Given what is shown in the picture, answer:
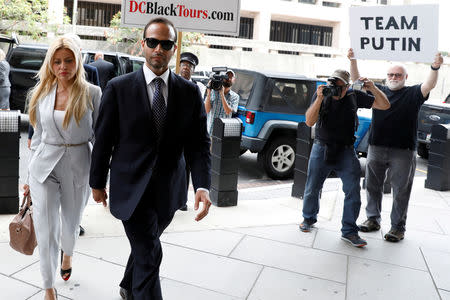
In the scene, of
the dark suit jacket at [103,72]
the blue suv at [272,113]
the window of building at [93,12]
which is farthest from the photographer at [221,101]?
the window of building at [93,12]

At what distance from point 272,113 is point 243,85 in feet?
2.49

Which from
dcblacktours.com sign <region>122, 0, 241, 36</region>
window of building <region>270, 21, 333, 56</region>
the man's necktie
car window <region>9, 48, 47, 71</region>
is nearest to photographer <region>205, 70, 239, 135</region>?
dcblacktours.com sign <region>122, 0, 241, 36</region>

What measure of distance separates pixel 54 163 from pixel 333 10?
45.6m

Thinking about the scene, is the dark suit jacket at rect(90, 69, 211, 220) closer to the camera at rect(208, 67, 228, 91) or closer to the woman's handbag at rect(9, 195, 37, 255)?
the woman's handbag at rect(9, 195, 37, 255)

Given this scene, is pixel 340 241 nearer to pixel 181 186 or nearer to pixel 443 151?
pixel 181 186

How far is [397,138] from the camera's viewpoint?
547cm

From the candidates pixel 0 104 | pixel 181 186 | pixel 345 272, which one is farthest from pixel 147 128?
pixel 0 104

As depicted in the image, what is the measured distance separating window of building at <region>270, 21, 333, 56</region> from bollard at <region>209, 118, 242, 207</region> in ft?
136

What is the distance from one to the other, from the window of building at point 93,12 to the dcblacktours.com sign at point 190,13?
A: 35.9 m

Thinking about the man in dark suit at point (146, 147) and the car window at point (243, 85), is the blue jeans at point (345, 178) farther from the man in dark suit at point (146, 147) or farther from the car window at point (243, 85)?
the car window at point (243, 85)

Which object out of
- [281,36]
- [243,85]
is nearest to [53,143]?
[243,85]

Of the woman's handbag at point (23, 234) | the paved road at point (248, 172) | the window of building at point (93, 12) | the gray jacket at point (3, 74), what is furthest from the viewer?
the window of building at point (93, 12)

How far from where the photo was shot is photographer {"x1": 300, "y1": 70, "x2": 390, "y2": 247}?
5145 mm

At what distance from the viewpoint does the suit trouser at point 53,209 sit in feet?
11.3
